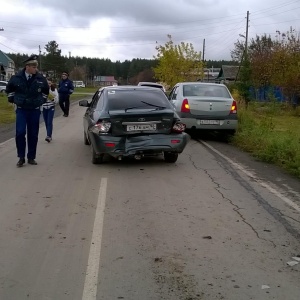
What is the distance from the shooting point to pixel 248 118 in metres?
15.6

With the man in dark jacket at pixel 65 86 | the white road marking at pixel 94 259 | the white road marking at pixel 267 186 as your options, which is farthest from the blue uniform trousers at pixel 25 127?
the man in dark jacket at pixel 65 86

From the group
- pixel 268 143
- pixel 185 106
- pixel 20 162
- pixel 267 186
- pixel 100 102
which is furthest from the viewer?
pixel 185 106

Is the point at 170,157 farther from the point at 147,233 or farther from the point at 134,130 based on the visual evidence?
the point at 147,233

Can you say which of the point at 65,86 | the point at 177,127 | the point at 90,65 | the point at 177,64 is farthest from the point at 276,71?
the point at 90,65

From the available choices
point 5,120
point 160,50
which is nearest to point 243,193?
point 5,120

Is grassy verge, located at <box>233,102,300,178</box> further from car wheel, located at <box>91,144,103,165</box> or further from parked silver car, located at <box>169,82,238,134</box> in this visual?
car wheel, located at <box>91,144,103,165</box>

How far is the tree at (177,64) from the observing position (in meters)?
43.8

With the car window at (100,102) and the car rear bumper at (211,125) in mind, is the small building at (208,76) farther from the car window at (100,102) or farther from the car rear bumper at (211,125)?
the car window at (100,102)

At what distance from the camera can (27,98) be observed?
29.6 feet

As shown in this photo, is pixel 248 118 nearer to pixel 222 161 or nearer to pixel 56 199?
pixel 222 161

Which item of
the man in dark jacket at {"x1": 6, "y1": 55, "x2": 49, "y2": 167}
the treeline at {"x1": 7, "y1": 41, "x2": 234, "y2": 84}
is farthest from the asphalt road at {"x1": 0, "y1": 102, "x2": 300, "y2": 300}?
the treeline at {"x1": 7, "y1": 41, "x2": 234, "y2": 84}

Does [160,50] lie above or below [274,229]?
above

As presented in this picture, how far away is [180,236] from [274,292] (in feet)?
4.84

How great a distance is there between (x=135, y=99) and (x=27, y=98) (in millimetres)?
2018
